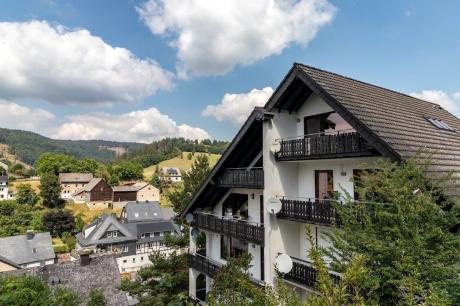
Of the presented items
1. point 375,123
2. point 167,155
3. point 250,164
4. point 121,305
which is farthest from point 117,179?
point 375,123

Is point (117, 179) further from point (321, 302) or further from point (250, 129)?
point (321, 302)

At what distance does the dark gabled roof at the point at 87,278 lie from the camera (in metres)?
24.6

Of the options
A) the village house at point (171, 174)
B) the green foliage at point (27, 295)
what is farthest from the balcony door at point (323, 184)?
the village house at point (171, 174)

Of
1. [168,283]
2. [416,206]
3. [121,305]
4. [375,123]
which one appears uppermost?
[375,123]

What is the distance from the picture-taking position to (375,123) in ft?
36.6

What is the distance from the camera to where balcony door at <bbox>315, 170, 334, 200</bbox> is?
13477 mm

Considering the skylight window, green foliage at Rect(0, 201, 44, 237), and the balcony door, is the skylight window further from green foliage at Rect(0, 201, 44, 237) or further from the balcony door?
green foliage at Rect(0, 201, 44, 237)

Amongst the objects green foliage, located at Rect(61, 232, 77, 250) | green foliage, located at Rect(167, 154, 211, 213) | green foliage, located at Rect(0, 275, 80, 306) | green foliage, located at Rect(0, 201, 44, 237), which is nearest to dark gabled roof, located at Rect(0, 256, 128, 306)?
green foliage, located at Rect(0, 275, 80, 306)

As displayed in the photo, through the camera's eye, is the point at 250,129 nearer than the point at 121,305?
Yes

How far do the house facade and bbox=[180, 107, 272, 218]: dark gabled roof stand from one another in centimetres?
6

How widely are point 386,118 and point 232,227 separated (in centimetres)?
941

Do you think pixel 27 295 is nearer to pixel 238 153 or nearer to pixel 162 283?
pixel 162 283

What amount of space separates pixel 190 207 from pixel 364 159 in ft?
38.5

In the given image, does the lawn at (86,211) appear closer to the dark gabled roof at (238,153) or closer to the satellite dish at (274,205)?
the dark gabled roof at (238,153)
